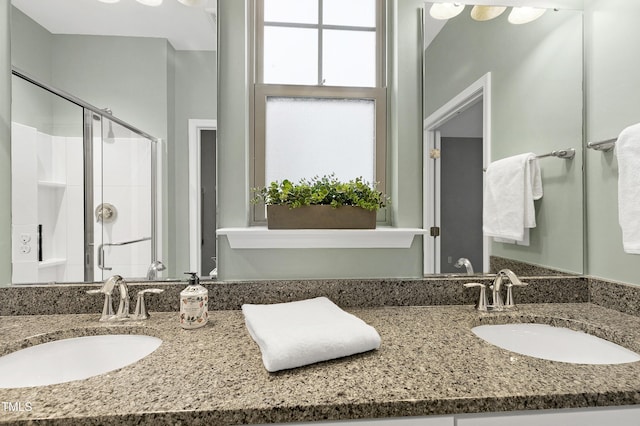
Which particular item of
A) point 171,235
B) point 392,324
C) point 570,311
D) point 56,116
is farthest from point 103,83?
point 570,311

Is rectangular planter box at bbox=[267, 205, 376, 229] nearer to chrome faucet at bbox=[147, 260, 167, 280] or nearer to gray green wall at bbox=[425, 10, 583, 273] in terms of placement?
chrome faucet at bbox=[147, 260, 167, 280]

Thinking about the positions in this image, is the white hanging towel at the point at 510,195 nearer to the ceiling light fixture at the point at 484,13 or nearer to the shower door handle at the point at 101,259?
the ceiling light fixture at the point at 484,13

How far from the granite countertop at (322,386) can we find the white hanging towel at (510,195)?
1.54ft

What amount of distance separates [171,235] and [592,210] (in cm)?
155

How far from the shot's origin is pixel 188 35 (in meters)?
1.16

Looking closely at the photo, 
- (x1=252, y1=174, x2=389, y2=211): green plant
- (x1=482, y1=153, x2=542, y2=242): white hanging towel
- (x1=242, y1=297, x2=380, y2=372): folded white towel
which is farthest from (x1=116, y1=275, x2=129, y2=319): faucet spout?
(x1=482, y1=153, x2=542, y2=242): white hanging towel

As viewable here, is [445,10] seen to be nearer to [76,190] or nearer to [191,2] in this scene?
[191,2]

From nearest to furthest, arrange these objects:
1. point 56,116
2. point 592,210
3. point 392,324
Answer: point 392,324 < point 56,116 < point 592,210

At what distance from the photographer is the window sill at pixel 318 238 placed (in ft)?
Result: 3.63

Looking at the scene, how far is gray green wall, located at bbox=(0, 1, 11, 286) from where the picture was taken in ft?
3.53

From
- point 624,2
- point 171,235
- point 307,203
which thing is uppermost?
point 624,2

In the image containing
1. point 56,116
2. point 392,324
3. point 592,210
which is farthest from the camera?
point 592,210

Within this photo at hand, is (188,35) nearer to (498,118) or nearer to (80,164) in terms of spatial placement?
(80,164)

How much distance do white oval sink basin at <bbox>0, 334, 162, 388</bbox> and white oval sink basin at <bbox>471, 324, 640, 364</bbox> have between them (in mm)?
1022
